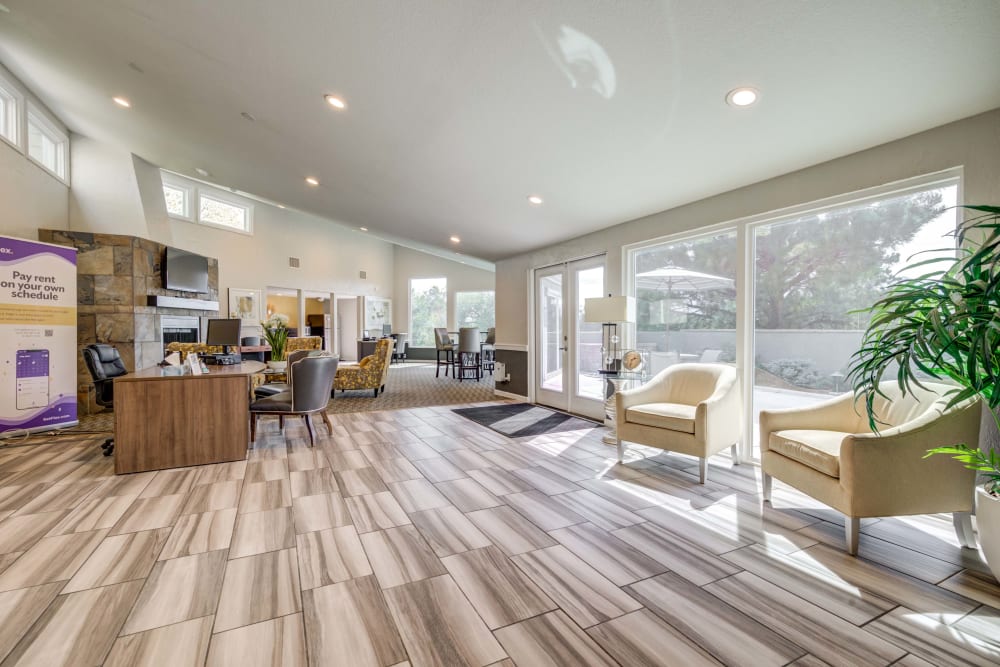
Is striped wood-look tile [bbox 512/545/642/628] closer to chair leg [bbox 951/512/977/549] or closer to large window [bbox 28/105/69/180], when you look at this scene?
chair leg [bbox 951/512/977/549]

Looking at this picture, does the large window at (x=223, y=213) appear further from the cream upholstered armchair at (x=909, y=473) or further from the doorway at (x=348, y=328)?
the cream upholstered armchair at (x=909, y=473)

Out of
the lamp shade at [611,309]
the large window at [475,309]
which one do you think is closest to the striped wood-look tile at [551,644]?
the lamp shade at [611,309]

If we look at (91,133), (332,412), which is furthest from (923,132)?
(91,133)

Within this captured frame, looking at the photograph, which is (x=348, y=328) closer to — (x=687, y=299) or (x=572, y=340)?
(x=572, y=340)

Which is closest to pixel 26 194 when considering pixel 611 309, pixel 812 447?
pixel 611 309

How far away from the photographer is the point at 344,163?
4.35m

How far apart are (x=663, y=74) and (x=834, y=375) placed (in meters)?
2.46

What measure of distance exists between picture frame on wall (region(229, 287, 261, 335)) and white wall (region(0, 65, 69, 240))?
3321 millimetres

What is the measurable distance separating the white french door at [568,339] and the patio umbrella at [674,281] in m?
0.64

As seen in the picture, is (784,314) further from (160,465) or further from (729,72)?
(160,465)

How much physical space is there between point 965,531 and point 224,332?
6.51m

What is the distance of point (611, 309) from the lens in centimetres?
399

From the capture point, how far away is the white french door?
17.2 feet

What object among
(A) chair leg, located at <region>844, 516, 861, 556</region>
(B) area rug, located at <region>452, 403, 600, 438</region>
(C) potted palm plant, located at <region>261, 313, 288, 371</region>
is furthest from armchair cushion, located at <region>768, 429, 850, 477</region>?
(C) potted palm plant, located at <region>261, 313, 288, 371</region>
